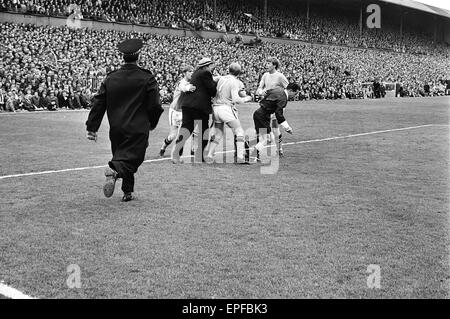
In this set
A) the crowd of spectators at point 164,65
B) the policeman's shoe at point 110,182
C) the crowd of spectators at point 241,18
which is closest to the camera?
the policeman's shoe at point 110,182

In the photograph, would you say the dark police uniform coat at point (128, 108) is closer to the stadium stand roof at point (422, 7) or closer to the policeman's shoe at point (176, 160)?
the policeman's shoe at point (176, 160)

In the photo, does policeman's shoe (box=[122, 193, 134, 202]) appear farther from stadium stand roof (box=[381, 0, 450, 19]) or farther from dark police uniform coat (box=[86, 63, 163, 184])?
stadium stand roof (box=[381, 0, 450, 19])

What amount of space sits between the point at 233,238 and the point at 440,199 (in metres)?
3.29

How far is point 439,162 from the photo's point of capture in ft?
35.4

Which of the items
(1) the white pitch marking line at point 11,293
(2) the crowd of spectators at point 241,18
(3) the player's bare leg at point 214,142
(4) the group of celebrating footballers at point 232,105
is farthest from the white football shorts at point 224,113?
(2) the crowd of spectators at point 241,18

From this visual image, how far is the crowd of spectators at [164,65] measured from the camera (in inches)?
963

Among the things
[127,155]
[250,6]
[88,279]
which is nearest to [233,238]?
[88,279]

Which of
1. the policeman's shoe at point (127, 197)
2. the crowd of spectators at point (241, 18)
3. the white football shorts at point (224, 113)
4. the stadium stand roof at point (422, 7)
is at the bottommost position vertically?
the policeman's shoe at point (127, 197)

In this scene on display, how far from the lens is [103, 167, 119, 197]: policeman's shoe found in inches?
259

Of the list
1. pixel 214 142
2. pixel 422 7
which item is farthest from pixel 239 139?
pixel 422 7

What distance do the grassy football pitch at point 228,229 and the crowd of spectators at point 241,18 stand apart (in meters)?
27.8

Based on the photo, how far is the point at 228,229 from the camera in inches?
225

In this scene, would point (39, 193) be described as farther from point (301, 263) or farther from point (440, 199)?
point (440, 199)

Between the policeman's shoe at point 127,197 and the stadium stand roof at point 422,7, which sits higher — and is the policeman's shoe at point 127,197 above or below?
below
